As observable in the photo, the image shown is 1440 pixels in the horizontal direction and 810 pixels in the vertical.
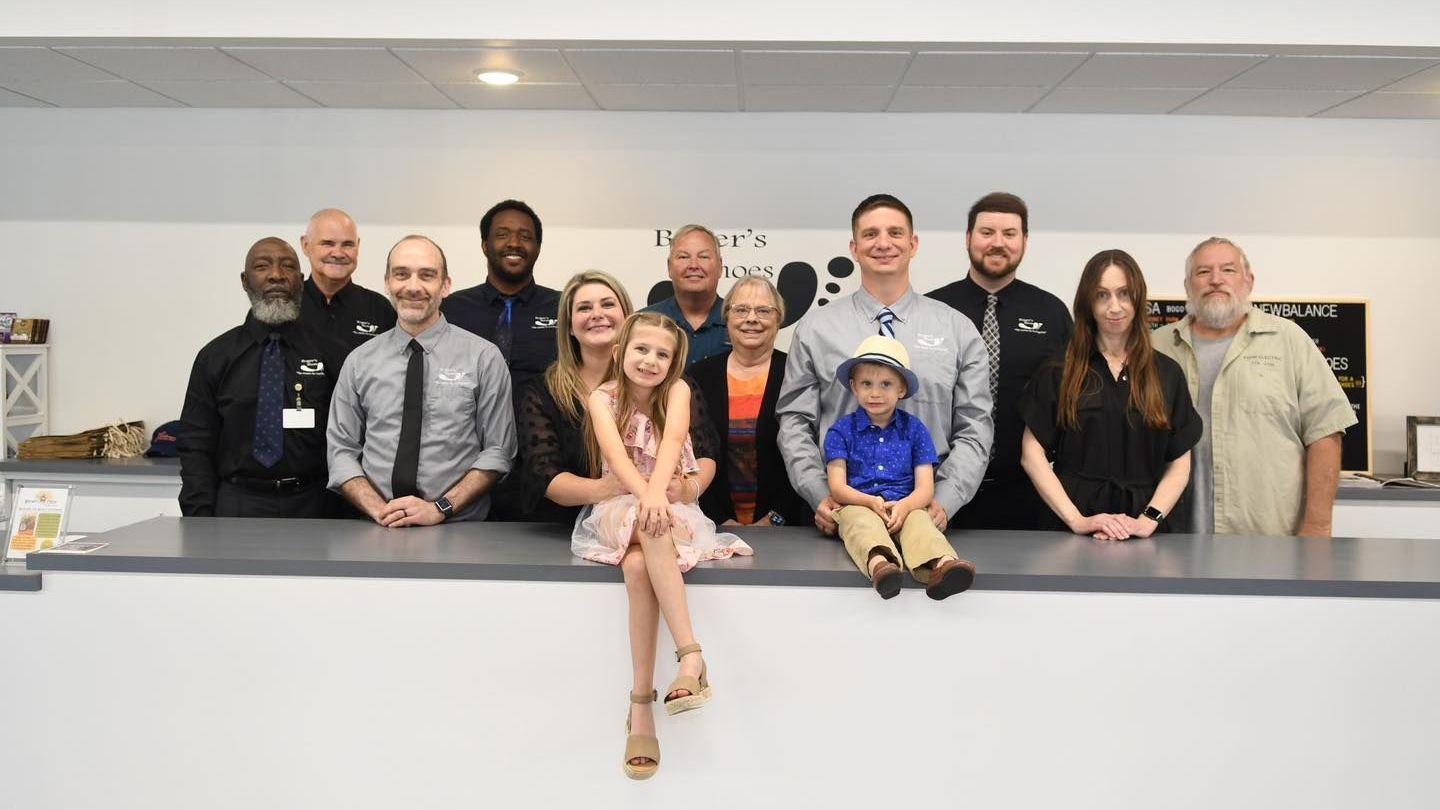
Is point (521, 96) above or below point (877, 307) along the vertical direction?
above

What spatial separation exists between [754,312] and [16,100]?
13.8 ft

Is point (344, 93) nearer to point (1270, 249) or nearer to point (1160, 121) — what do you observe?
point (1160, 121)

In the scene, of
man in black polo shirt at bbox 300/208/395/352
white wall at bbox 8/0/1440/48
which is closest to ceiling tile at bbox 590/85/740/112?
white wall at bbox 8/0/1440/48

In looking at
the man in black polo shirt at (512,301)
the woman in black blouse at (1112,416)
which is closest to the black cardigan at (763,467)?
the woman in black blouse at (1112,416)

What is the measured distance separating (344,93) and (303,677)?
339cm

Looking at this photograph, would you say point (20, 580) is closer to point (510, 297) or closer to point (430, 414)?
point (430, 414)

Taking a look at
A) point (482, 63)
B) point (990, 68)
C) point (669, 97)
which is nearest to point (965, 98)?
point (990, 68)

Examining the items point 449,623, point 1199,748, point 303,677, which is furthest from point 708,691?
point 1199,748

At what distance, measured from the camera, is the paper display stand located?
2.71m

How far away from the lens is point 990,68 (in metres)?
4.44

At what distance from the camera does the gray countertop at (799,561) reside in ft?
8.00

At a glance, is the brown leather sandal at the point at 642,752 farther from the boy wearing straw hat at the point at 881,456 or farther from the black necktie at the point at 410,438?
the black necktie at the point at 410,438

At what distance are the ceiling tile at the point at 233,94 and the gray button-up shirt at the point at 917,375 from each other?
312 centimetres

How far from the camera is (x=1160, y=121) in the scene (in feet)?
17.6
